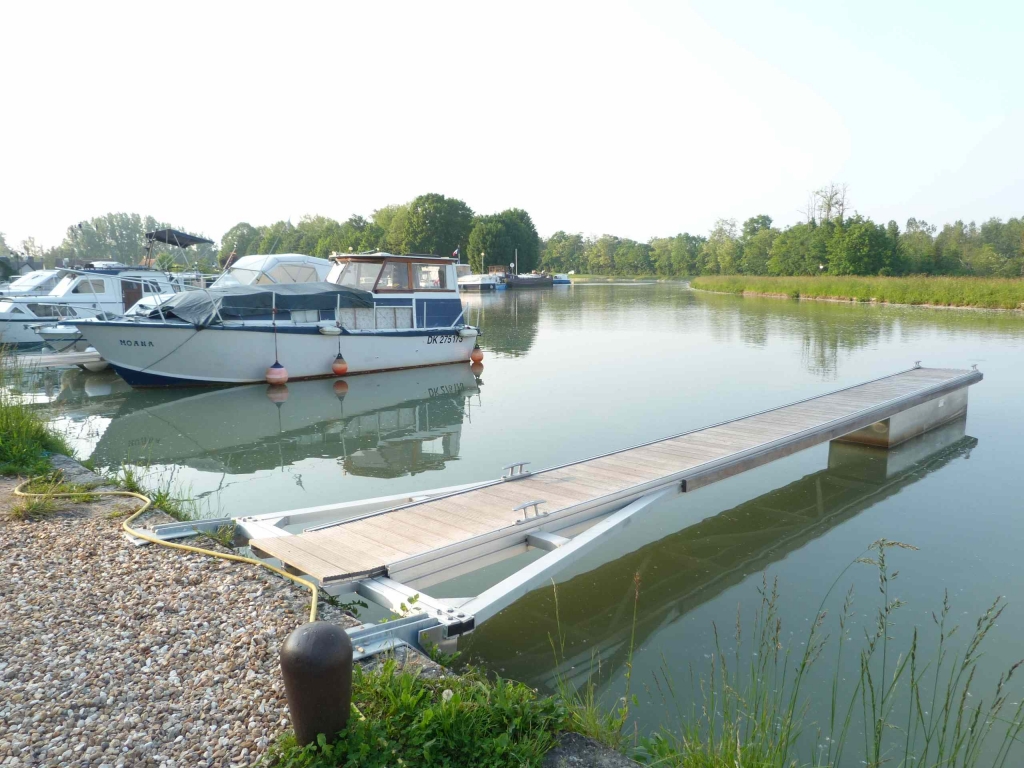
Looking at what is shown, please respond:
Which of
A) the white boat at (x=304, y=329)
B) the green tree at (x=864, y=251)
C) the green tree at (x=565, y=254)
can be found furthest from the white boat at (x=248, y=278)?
the green tree at (x=565, y=254)

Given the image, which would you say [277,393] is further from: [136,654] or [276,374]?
[136,654]

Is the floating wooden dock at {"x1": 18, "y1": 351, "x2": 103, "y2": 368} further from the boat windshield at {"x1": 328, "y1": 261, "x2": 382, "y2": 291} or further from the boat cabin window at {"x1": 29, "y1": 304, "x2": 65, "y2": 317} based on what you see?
the boat windshield at {"x1": 328, "y1": 261, "x2": 382, "y2": 291}

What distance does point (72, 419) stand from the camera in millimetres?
11617

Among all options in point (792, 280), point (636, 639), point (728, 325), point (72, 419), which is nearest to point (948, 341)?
point (728, 325)

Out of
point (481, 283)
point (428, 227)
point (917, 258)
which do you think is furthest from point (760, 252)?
point (428, 227)

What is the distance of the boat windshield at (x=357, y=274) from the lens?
53.6 feet

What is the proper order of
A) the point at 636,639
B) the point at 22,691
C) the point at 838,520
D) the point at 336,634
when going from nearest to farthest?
the point at 336,634 < the point at 22,691 < the point at 636,639 < the point at 838,520

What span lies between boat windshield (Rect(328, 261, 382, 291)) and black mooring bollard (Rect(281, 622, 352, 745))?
14.4 meters

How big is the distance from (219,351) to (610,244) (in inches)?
4601

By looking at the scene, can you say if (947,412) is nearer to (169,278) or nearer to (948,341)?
(948,341)

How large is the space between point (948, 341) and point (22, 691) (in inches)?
897

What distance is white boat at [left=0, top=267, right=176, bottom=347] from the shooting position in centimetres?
1791

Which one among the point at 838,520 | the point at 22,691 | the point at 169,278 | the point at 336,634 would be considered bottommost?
the point at 838,520

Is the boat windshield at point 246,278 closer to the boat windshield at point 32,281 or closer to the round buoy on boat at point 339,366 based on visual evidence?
the round buoy on boat at point 339,366
